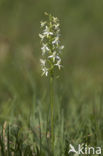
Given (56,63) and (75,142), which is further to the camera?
(75,142)

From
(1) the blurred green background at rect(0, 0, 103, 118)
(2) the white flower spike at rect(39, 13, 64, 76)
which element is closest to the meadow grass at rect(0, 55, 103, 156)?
(2) the white flower spike at rect(39, 13, 64, 76)

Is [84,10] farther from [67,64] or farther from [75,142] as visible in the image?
[75,142]

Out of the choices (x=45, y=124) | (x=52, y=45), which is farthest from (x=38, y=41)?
(x=52, y=45)

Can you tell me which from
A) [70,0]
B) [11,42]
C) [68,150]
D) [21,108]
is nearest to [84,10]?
[70,0]

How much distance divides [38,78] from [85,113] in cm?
314

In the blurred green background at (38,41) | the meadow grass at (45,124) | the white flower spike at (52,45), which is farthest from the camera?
the blurred green background at (38,41)

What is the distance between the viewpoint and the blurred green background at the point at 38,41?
24.4 feet

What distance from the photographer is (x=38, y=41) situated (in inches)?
400

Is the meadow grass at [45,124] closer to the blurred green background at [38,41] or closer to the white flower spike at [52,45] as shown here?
the white flower spike at [52,45]

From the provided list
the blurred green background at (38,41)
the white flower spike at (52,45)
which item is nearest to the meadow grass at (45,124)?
the white flower spike at (52,45)

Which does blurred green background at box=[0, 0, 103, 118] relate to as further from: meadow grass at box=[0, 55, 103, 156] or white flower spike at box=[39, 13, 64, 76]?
white flower spike at box=[39, 13, 64, 76]

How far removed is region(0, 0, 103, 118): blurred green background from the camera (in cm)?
742

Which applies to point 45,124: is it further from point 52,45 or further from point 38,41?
point 38,41

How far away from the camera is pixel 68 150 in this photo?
3.58 m
